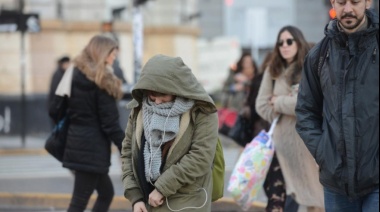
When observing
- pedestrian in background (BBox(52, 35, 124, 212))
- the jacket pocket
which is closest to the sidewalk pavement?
pedestrian in background (BBox(52, 35, 124, 212))

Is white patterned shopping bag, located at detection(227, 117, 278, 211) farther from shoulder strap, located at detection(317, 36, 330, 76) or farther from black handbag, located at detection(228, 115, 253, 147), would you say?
shoulder strap, located at detection(317, 36, 330, 76)

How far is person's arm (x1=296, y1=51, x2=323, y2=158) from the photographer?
→ 4.75 m

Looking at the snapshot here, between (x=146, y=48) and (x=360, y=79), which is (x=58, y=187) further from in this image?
(x=146, y=48)

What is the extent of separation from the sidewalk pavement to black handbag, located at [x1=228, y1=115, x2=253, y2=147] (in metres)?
1.10

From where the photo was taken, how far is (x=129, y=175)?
16.9 feet

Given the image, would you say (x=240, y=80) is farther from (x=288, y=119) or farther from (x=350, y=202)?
(x=350, y=202)

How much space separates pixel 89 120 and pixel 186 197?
8.03 feet

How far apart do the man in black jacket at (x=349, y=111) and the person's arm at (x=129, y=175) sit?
100 centimetres

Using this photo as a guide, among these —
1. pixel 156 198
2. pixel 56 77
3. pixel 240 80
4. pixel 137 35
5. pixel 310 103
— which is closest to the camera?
pixel 310 103

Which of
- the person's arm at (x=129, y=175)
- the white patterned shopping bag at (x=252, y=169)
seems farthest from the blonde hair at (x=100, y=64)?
the person's arm at (x=129, y=175)

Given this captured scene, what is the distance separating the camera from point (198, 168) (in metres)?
4.93

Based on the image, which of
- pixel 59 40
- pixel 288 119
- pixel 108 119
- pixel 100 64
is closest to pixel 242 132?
pixel 288 119

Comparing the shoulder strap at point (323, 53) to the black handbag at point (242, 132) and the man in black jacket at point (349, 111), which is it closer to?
the man in black jacket at point (349, 111)

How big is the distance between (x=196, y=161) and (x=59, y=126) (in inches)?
110
